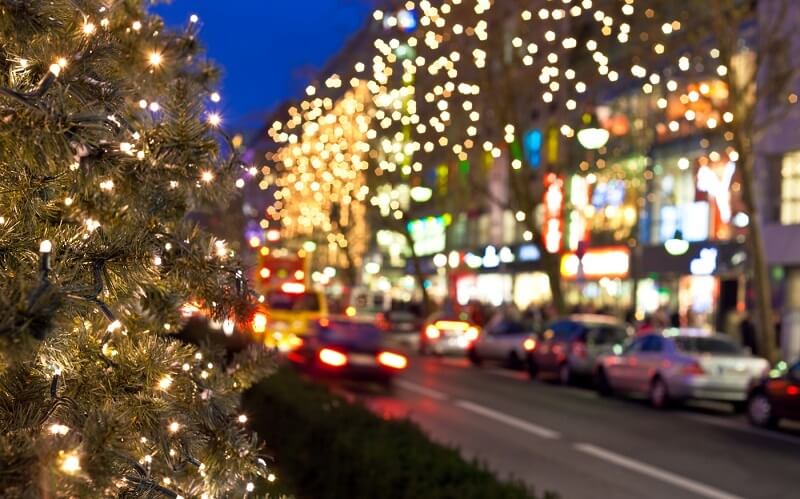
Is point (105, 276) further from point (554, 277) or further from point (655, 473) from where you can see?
point (554, 277)

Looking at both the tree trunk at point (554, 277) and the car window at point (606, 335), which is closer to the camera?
the car window at point (606, 335)

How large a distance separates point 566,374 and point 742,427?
26.7 ft

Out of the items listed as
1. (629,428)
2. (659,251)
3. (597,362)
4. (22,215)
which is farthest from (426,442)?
(659,251)

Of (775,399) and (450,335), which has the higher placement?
(450,335)

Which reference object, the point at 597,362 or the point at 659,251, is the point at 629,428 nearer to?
the point at 597,362

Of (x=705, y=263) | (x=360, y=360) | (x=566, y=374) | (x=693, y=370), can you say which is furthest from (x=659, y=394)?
(x=705, y=263)

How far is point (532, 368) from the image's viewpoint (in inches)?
1123

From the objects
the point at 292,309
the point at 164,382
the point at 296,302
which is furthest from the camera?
the point at 296,302

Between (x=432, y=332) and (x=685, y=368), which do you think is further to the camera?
(x=432, y=332)

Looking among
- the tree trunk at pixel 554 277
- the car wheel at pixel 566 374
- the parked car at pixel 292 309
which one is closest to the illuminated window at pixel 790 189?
the tree trunk at pixel 554 277

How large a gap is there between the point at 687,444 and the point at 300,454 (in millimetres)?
7791

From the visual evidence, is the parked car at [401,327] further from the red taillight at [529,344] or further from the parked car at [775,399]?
the parked car at [775,399]

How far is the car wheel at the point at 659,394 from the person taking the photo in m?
21.3

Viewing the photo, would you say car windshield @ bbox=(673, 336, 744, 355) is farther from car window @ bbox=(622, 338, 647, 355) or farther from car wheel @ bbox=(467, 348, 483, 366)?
car wheel @ bbox=(467, 348, 483, 366)
